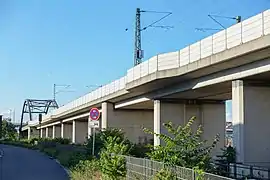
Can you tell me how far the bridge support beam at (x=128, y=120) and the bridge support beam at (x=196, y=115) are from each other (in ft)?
40.9

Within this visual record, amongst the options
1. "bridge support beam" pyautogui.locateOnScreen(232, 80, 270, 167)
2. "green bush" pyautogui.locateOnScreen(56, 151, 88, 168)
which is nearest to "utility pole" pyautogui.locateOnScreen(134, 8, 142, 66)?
"green bush" pyautogui.locateOnScreen(56, 151, 88, 168)

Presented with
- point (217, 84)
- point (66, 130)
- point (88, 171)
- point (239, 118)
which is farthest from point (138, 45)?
point (66, 130)

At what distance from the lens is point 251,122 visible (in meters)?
23.9

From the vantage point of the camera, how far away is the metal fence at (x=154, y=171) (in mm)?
9234

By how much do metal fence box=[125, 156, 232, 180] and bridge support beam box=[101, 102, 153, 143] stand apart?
34313 mm

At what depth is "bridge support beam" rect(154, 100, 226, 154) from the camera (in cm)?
3669

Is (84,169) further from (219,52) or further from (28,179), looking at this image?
(219,52)

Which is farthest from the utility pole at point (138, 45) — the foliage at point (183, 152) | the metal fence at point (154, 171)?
the foliage at point (183, 152)

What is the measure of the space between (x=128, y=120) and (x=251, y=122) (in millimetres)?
28477

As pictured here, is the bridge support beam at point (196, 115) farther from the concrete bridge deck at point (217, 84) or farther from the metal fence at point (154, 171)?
the metal fence at point (154, 171)

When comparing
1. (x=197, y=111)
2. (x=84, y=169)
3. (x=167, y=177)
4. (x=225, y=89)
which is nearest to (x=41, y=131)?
(x=197, y=111)

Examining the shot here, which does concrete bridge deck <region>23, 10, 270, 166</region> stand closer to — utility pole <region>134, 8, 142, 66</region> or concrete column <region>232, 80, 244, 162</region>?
concrete column <region>232, 80, 244, 162</region>

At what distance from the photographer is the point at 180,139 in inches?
463

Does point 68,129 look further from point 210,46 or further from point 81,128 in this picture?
point 210,46
